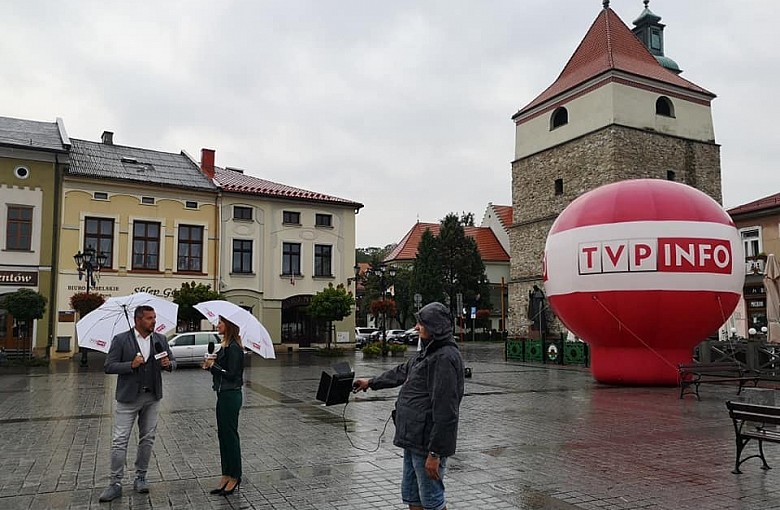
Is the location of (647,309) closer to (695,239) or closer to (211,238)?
(695,239)

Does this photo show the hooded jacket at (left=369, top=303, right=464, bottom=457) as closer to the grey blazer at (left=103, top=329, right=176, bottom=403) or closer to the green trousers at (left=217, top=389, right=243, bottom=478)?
the green trousers at (left=217, top=389, right=243, bottom=478)

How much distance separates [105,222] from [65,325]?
5421mm

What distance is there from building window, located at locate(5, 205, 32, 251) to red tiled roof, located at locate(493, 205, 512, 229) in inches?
1831

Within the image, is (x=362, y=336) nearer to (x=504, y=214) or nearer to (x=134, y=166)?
(x=134, y=166)

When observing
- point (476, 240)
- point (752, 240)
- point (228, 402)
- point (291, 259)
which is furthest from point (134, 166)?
point (476, 240)

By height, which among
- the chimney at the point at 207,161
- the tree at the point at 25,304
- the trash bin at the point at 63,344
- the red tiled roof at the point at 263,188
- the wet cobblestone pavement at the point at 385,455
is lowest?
the wet cobblestone pavement at the point at 385,455

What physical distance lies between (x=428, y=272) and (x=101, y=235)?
100 ft

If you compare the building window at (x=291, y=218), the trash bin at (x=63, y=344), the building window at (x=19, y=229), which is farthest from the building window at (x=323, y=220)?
the building window at (x=19, y=229)

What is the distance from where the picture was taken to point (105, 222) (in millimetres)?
32156

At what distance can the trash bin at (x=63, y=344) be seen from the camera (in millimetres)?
29312

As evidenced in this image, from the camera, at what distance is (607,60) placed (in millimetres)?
39281

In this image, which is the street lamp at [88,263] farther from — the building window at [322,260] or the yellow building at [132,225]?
the building window at [322,260]

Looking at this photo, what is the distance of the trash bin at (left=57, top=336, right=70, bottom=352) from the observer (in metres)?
29.3

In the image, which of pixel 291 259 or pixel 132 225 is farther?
pixel 291 259
